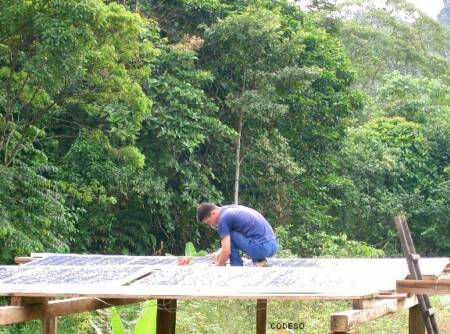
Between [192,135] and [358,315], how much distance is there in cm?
1237

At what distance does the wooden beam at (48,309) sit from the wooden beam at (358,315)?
184 cm

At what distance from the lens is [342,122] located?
23.0 meters

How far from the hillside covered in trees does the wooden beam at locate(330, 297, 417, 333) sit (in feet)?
24.1

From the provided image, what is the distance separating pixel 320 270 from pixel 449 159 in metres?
21.8

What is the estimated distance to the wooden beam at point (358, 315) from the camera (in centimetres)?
527

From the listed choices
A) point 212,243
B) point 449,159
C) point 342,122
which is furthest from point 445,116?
point 212,243

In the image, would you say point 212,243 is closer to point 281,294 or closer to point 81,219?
point 81,219

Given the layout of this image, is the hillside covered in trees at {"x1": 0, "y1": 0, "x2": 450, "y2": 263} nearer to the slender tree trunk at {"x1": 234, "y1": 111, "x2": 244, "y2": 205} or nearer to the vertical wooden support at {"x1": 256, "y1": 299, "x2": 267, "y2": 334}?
the slender tree trunk at {"x1": 234, "y1": 111, "x2": 244, "y2": 205}

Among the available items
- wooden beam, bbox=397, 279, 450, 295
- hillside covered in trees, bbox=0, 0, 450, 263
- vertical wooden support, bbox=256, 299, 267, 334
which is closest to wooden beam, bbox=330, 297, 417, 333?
wooden beam, bbox=397, 279, 450, 295

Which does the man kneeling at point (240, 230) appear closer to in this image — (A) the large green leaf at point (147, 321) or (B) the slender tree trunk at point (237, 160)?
(A) the large green leaf at point (147, 321)

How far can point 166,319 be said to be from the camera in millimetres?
8742

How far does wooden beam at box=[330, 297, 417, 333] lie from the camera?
5266mm

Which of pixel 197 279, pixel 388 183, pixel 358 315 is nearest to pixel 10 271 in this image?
pixel 197 279

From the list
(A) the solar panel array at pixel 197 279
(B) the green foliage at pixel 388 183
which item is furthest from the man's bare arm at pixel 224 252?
(B) the green foliage at pixel 388 183
